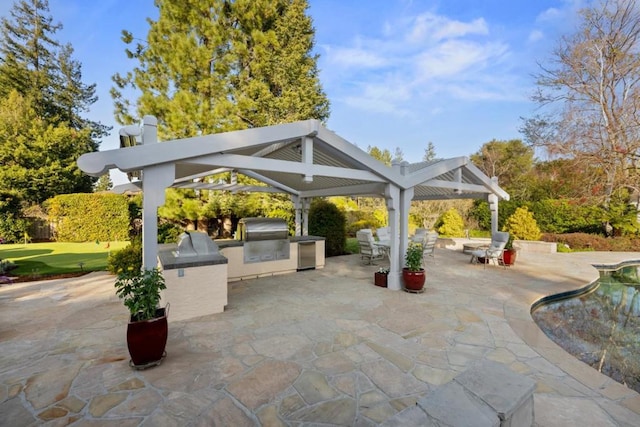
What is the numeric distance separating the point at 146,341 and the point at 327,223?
9.03 m

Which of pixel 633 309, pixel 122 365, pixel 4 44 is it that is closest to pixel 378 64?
pixel 633 309

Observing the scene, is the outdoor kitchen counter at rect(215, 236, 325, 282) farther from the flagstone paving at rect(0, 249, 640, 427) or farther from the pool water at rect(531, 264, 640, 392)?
the pool water at rect(531, 264, 640, 392)

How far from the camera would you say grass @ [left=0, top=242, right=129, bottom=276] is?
884cm

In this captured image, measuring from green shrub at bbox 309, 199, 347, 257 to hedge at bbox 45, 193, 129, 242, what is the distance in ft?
38.2

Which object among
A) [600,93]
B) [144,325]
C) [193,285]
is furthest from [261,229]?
[600,93]

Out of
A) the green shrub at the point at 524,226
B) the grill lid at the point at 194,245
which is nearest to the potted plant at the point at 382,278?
the grill lid at the point at 194,245

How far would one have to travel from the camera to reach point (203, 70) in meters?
13.8

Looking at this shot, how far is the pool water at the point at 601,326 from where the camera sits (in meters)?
4.12

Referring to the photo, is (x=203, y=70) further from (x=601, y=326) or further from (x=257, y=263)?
(x=601, y=326)

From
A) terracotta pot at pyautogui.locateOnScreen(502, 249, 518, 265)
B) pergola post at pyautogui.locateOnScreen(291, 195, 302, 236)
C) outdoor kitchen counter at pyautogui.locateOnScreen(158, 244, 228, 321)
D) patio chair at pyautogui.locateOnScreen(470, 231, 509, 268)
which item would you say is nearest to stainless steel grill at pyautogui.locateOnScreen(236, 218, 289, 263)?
outdoor kitchen counter at pyautogui.locateOnScreen(158, 244, 228, 321)

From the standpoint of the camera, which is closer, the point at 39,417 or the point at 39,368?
the point at 39,417

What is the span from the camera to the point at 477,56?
436 inches

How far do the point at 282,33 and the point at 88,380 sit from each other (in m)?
19.2

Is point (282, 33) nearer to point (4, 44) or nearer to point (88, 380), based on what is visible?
point (88, 380)
